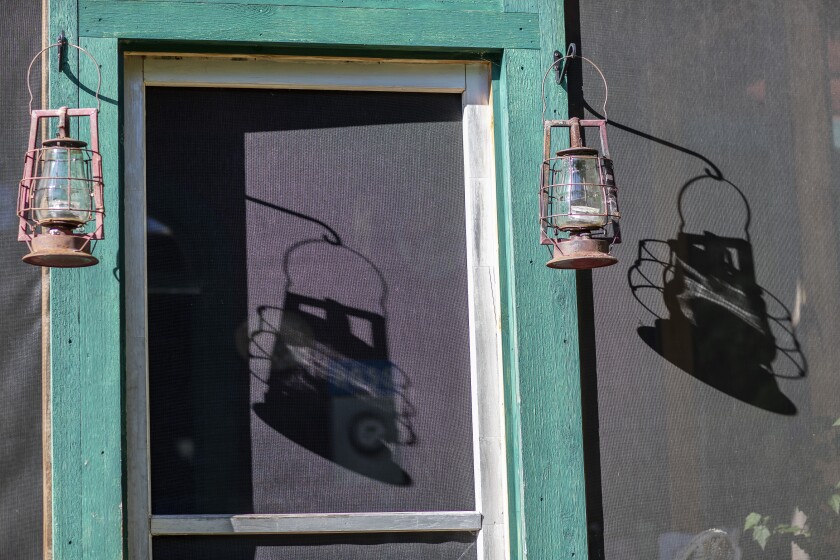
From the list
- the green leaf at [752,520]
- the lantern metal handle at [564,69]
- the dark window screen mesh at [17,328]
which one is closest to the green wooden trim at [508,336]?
the lantern metal handle at [564,69]

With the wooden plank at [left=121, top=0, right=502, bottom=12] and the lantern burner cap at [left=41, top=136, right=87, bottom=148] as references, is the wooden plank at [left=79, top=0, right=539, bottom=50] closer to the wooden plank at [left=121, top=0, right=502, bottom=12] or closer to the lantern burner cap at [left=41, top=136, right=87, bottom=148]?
the wooden plank at [left=121, top=0, right=502, bottom=12]

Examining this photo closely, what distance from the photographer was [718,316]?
342cm

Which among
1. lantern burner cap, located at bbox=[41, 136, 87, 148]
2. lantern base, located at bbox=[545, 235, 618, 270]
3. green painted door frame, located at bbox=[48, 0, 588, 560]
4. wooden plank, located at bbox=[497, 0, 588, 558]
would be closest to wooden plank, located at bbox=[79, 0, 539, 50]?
green painted door frame, located at bbox=[48, 0, 588, 560]

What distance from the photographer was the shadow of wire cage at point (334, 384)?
3.23 m

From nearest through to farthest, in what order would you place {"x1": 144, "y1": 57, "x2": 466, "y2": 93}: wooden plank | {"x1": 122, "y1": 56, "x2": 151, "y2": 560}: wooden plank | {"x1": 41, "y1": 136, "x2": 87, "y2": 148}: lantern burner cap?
{"x1": 41, "y1": 136, "x2": 87, "y2": 148}: lantern burner cap
{"x1": 122, "y1": 56, "x2": 151, "y2": 560}: wooden plank
{"x1": 144, "y1": 57, "x2": 466, "y2": 93}: wooden plank

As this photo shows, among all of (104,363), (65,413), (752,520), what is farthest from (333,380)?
(752,520)

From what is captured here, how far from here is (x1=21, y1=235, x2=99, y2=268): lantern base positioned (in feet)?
8.98

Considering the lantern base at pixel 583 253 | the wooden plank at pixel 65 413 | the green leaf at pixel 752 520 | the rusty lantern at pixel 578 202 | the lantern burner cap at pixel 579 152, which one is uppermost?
the lantern burner cap at pixel 579 152

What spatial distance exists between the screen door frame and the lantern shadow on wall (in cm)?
47

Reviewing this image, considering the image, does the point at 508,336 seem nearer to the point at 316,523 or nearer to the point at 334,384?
the point at 334,384

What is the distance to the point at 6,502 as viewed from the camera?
3082mm

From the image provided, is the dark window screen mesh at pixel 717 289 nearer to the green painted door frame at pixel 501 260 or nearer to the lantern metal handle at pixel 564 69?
the lantern metal handle at pixel 564 69

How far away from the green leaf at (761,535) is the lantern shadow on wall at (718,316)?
0.34 m

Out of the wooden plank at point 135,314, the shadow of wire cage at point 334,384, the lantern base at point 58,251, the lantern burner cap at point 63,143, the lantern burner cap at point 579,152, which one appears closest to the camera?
the lantern base at point 58,251
